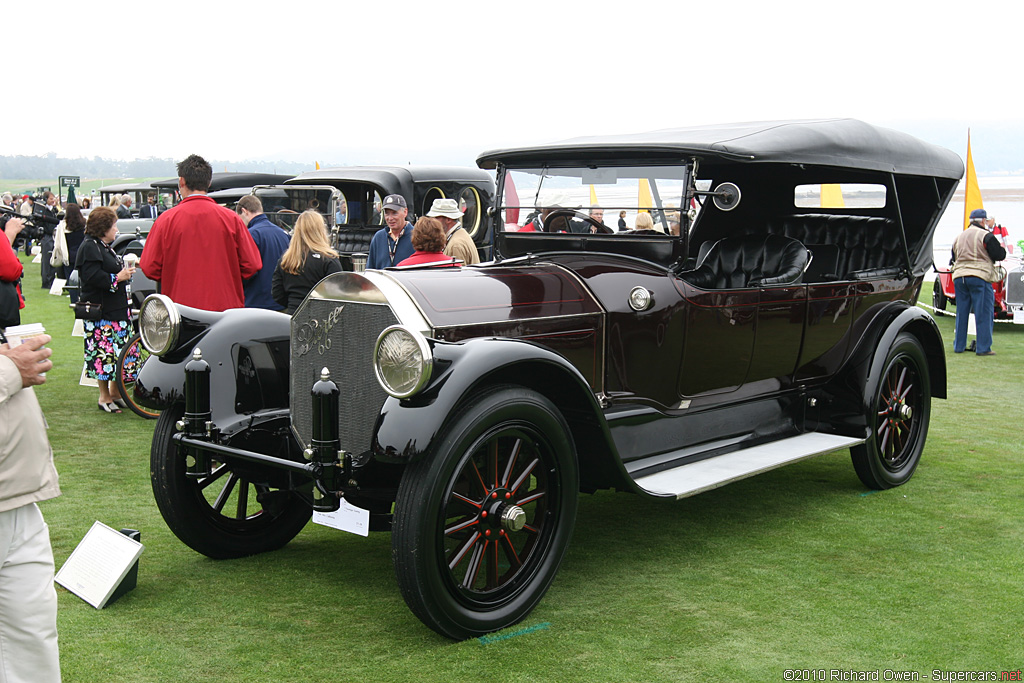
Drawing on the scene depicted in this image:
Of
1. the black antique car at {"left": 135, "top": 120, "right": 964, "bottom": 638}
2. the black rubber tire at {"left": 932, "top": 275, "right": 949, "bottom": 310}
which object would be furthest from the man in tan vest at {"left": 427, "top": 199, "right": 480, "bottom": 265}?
the black rubber tire at {"left": 932, "top": 275, "right": 949, "bottom": 310}

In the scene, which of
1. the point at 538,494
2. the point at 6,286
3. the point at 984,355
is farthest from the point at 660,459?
the point at 984,355

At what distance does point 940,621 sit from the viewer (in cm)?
347

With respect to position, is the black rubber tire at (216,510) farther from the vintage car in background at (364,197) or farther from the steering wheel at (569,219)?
the vintage car in background at (364,197)

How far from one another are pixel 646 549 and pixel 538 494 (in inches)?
39.1

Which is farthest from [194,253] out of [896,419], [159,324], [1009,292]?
[1009,292]

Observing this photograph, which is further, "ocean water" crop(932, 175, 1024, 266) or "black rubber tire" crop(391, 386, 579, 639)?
"ocean water" crop(932, 175, 1024, 266)

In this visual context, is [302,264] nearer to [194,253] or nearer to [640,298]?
[194,253]

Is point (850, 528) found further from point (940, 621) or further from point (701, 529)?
point (940, 621)

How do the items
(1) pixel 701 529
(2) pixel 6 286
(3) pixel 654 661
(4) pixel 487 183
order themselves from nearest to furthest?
(3) pixel 654 661, (1) pixel 701 529, (2) pixel 6 286, (4) pixel 487 183

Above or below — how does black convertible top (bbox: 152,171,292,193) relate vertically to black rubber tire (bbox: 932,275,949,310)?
above

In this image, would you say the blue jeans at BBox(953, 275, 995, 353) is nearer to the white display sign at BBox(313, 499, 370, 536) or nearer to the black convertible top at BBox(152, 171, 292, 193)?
the white display sign at BBox(313, 499, 370, 536)

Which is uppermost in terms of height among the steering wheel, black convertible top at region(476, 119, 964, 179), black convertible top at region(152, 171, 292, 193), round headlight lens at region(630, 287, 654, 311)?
black convertible top at region(152, 171, 292, 193)

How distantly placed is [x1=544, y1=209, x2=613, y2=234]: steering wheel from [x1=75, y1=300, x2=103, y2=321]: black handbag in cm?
402

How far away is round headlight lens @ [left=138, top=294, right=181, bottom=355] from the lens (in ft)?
12.9
